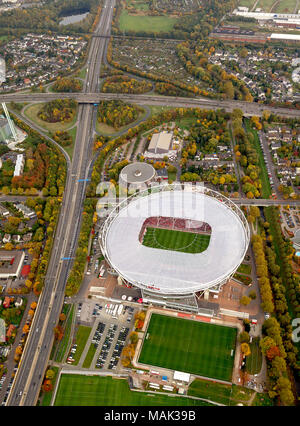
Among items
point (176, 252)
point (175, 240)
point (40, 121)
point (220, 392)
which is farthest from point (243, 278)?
point (40, 121)

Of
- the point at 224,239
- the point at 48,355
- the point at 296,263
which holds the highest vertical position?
the point at 224,239

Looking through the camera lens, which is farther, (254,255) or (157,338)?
(254,255)

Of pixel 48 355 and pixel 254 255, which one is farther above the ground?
pixel 254 255

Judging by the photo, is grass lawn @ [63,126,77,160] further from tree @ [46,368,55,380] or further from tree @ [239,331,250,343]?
tree @ [239,331,250,343]

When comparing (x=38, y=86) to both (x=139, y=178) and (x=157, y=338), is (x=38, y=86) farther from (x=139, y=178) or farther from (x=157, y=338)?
(x=157, y=338)

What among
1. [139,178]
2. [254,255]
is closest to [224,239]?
[254,255]

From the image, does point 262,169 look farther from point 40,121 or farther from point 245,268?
point 40,121
